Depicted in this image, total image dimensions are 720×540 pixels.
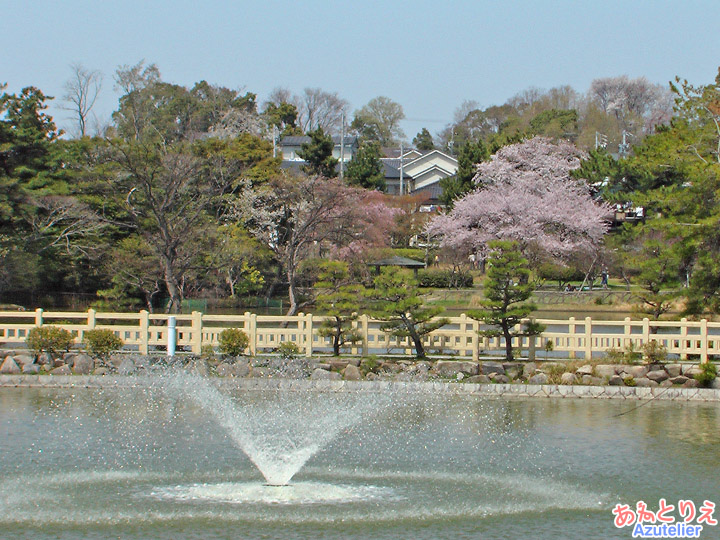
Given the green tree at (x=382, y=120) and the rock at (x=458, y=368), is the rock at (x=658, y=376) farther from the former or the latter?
the green tree at (x=382, y=120)

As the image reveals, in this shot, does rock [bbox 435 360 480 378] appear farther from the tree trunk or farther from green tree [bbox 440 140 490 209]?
green tree [bbox 440 140 490 209]

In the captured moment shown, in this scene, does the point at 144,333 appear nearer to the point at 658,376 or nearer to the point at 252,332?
the point at 252,332

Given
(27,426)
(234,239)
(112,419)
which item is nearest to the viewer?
(27,426)

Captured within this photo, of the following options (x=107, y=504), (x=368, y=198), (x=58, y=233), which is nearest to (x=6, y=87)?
(x=58, y=233)

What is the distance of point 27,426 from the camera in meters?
17.5

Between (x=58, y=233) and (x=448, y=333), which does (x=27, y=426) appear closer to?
(x=448, y=333)

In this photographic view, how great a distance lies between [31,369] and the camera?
77.4ft

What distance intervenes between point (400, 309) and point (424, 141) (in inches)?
3805

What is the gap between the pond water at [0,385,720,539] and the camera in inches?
441

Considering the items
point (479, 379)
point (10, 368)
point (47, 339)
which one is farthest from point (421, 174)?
point (10, 368)

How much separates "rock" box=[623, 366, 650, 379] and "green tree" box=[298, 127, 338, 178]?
37.3m

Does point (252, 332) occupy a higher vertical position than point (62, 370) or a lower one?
higher

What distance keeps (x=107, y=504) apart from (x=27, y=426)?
639 cm

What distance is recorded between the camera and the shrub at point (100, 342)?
24.2m
